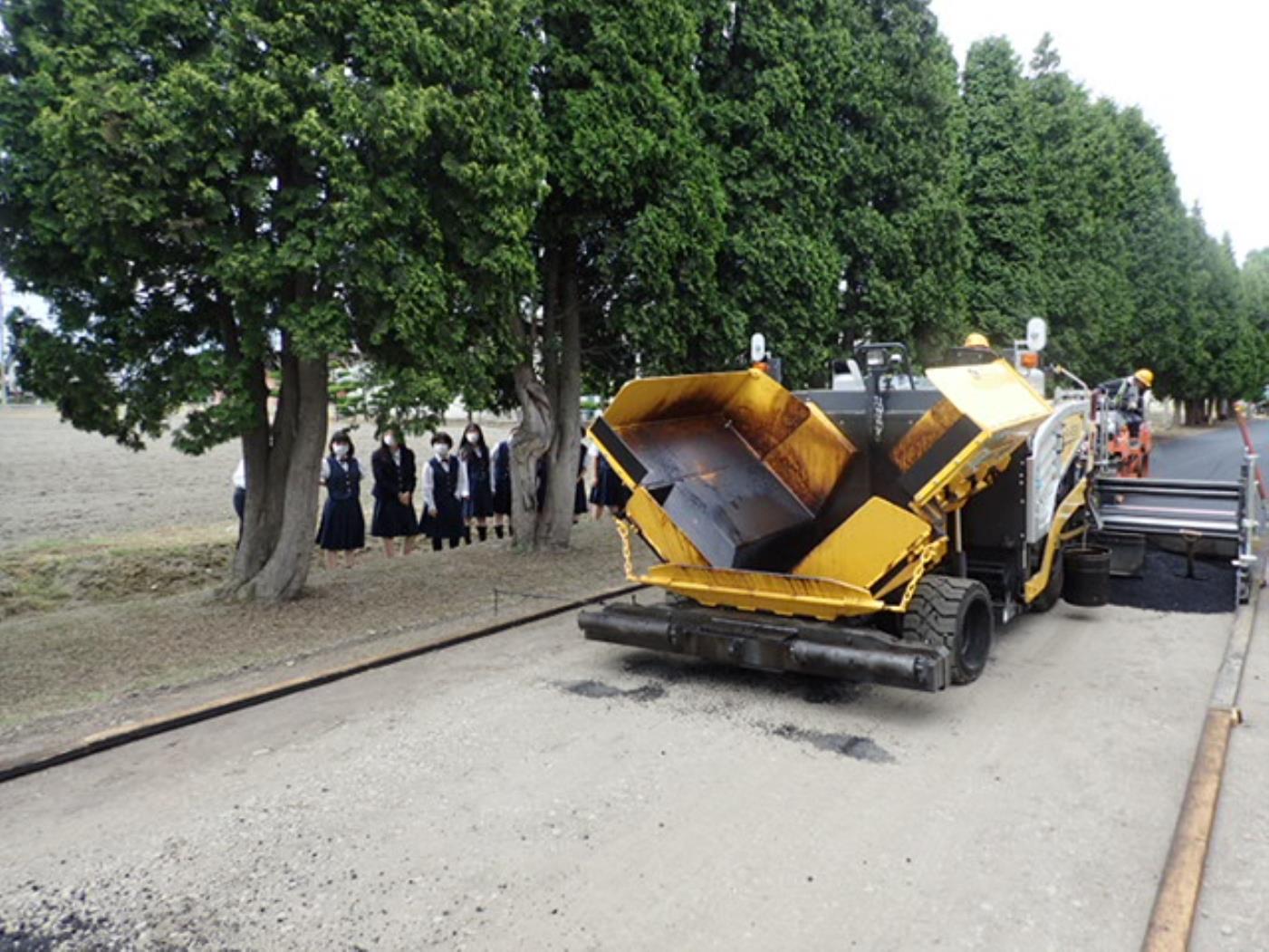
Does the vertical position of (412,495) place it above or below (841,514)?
below

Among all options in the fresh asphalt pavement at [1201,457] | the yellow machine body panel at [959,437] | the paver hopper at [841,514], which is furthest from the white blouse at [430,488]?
the fresh asphalt pavement at [1201,457]

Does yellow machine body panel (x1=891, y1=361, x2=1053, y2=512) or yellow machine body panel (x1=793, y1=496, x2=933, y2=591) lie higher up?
yellow machine body panel (x1=891, y1=361, x2=1053, y2=512)

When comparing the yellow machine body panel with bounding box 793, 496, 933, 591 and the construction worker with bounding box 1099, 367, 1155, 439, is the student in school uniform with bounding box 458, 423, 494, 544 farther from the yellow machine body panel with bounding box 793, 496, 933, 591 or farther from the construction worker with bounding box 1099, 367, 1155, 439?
the construction worker with bounding box 1099, 367, 1155, 439

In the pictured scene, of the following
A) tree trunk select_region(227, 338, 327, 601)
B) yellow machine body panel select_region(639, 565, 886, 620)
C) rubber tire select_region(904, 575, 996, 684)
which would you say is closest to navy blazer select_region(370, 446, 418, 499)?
tree trunk select_region(227, 338, 327, 601)

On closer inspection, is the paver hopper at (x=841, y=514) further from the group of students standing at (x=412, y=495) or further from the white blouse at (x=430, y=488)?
the white blouse at (x=430, y=488)

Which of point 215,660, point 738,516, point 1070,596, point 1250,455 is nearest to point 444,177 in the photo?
point 738,516

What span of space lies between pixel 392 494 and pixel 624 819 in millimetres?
8087

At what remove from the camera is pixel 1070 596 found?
741 cm

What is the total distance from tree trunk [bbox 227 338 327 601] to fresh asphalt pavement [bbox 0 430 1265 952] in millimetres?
2616

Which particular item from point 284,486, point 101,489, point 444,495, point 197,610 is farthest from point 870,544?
point 101,489

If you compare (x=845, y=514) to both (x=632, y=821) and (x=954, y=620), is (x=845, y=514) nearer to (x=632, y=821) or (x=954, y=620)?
(x=954, y=620)

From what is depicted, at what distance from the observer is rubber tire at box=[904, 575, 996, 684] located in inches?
213

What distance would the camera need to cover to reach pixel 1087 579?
7.32m

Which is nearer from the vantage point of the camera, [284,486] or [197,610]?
[197,610]
